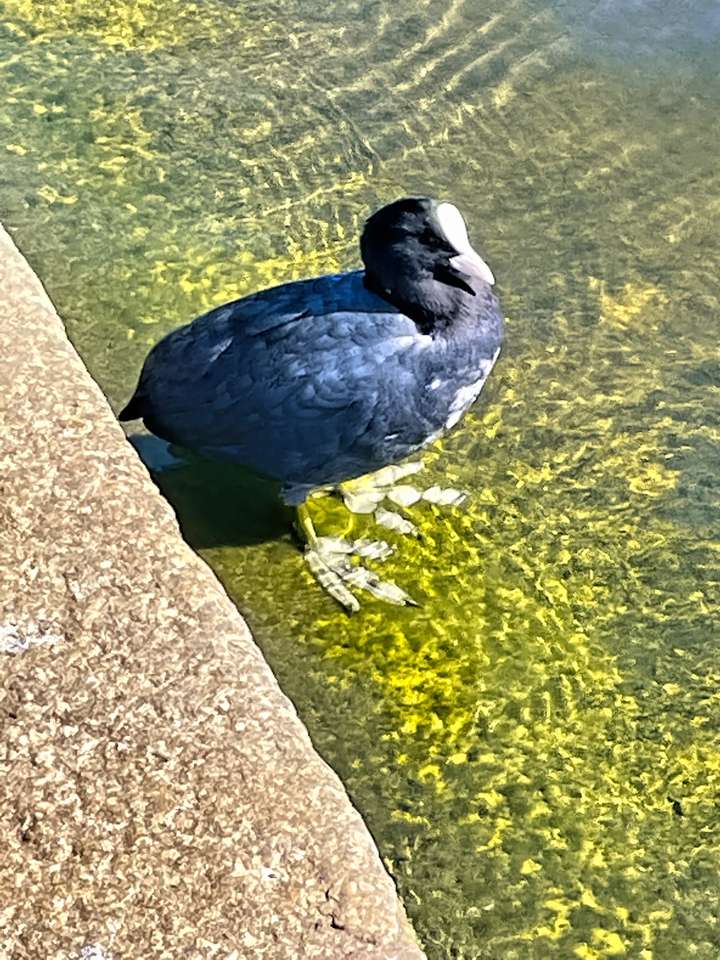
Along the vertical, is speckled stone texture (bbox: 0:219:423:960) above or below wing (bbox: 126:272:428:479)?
above

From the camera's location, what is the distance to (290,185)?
487cm

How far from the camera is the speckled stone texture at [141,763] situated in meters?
2.18

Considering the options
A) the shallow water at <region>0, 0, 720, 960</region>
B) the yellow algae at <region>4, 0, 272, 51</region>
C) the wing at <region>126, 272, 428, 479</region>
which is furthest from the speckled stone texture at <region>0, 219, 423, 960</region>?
the yellow algae at <region>4, 0, 272, 51</region>

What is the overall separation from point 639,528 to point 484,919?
119 cm

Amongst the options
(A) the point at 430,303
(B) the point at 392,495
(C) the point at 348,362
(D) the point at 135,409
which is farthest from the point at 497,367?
(D) the point at 135,409

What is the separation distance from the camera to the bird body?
333cm

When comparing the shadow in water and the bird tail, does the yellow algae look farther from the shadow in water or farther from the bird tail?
the bird tail

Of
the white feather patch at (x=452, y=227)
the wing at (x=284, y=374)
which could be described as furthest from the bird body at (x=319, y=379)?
the white feather patch at (x=452, y=227)

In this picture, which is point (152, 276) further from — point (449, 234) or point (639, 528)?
point (639, 528)

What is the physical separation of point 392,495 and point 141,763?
158cm

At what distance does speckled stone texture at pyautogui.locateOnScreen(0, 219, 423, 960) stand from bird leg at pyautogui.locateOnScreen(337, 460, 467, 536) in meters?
1.03

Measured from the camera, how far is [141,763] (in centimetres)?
235

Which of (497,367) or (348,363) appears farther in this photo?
(497,367)

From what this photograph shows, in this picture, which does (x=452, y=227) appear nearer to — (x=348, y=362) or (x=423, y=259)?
(x=423, y=259)
